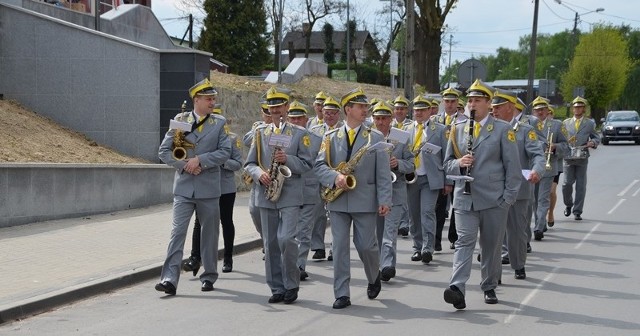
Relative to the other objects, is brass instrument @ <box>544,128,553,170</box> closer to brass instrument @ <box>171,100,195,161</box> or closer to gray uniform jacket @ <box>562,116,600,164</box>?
gray uniform jacket @ <box>562,116,600,164</box>

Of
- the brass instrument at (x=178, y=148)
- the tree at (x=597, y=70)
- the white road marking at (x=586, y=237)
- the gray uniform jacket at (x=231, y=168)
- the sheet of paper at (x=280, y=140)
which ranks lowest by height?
the white road marking at (x=586, y=237)

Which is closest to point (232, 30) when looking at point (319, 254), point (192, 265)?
point (319, 254)

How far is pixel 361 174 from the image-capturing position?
9.18 meters

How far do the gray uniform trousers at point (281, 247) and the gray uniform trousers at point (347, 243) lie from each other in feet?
1.33

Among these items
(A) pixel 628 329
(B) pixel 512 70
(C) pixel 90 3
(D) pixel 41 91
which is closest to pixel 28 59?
(D) pixel 41 91

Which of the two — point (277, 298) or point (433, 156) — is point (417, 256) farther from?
point (277, 298)

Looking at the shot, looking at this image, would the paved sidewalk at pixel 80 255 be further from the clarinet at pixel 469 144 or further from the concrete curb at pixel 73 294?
the clarinet at pixel 469 144

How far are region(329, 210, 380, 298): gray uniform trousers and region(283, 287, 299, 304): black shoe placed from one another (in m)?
0.41

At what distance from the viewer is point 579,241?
1432 cm

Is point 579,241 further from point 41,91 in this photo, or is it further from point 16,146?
point 41,91

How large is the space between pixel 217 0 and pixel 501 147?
41.1 meters

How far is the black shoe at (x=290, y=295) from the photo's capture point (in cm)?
934

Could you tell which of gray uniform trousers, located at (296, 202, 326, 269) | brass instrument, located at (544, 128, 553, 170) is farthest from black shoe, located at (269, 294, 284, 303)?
brass instrument, located at (544, 128, 553, 170)

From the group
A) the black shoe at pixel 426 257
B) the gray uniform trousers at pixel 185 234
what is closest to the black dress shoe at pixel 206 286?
the gray uniform trousers at pixel 185 234
